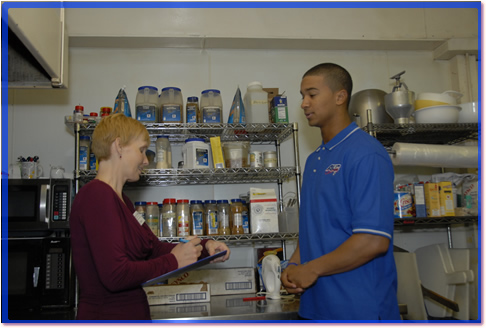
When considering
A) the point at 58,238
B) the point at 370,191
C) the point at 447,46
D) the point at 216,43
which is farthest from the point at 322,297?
the point at 447,46

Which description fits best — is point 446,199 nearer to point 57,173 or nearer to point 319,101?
point 319,101

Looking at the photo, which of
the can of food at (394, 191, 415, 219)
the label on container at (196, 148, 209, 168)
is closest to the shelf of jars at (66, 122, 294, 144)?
the label on container at (196, 148, 209, 168)

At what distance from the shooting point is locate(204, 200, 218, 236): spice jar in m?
2.57

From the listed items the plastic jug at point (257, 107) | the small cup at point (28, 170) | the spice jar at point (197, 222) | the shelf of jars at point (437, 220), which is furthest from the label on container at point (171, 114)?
the shelf of jars at point (437, 220)

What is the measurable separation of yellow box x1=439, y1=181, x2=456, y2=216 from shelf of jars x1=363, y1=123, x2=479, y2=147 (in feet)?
1.11

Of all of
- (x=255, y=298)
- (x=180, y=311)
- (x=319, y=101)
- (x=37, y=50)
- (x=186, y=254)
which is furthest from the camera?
(x=255, y=298)

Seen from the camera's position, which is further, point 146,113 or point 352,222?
point 146,113

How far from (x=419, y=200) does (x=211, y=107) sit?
1.35m

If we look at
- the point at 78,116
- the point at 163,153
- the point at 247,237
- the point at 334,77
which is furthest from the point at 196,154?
the point at 334,77

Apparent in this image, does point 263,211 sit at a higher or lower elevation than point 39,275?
higher

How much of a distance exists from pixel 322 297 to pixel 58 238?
5.04ft

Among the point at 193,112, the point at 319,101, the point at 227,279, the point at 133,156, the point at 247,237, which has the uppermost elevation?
the point at 193,112

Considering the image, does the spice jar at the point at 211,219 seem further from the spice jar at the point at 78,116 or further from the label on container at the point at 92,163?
the spice jar at the point at 78,116

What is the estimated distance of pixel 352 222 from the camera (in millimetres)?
1450
